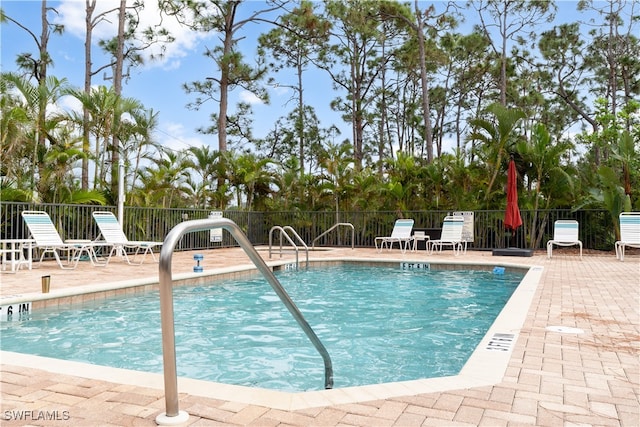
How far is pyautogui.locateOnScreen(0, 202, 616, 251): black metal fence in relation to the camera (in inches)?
449

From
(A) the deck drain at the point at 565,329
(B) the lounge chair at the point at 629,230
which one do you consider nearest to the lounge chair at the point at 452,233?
(B) the lounge chair at the point at 629,230

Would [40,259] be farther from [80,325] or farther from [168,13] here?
[168,13]

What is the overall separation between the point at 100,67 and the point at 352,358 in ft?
69.8

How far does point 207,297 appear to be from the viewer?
23.5ft

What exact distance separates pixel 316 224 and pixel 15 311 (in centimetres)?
1338

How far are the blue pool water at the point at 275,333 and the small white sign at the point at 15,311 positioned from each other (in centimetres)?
12

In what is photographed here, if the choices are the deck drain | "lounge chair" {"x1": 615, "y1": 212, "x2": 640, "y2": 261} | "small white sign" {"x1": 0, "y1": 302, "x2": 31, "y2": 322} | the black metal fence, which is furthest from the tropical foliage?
the deck drain

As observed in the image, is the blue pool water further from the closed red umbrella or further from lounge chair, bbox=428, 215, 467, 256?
lounge chair, bbox=428, 215, 467, 256

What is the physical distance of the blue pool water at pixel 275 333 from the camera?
4.04 meters

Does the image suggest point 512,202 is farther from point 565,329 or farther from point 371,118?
point 371,118

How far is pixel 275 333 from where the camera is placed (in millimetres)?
5230

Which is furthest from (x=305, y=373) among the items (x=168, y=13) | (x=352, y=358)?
(x=168, y=13)

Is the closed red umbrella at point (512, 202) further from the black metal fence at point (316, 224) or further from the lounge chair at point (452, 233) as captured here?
the lounge chair at point (452, 233)

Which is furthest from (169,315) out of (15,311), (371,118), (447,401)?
(371,118)
